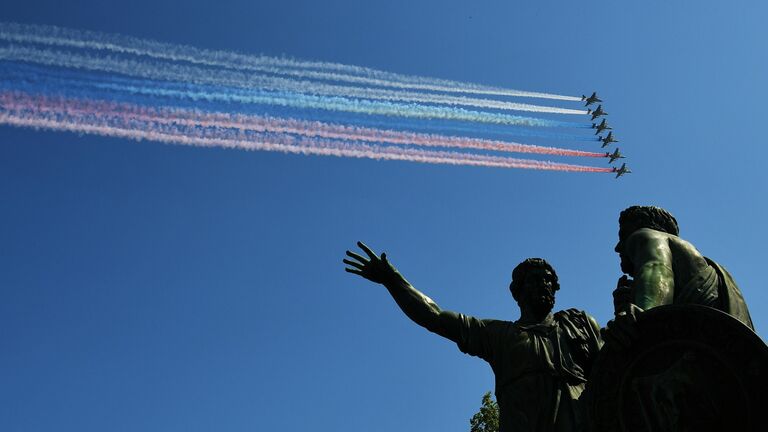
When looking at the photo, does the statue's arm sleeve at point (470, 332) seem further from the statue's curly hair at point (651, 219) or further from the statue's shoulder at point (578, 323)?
the statue's curly hair at point (651, 219)

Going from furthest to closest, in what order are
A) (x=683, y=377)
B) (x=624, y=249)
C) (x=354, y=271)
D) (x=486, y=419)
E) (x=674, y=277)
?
(x=486, y=419), (x=354, y=271), (x=624, y=249), (x=674, y=277), (x=683, y=377)

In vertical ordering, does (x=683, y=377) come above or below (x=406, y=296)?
below

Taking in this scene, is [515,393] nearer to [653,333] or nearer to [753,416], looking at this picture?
[653,333]

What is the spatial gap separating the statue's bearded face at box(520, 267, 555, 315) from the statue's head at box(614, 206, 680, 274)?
72cm

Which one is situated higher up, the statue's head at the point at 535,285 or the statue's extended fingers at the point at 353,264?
the statue's extended fingers at the point at 353,264

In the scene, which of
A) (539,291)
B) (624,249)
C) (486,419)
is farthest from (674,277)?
(486,419)

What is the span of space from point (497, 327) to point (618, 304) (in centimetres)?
123

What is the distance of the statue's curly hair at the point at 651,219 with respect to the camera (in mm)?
7859

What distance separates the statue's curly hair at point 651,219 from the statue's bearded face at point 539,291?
3.04ft

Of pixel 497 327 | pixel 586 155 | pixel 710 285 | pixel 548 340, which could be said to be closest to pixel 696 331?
pixel 710 285

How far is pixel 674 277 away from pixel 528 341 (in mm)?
1381

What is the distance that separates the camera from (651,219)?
25.9 ft

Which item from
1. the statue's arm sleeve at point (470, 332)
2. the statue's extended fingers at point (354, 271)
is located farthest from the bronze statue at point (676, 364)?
the statue's extended fingers at point (354, 271)

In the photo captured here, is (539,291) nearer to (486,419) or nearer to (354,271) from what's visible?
(354,271)
